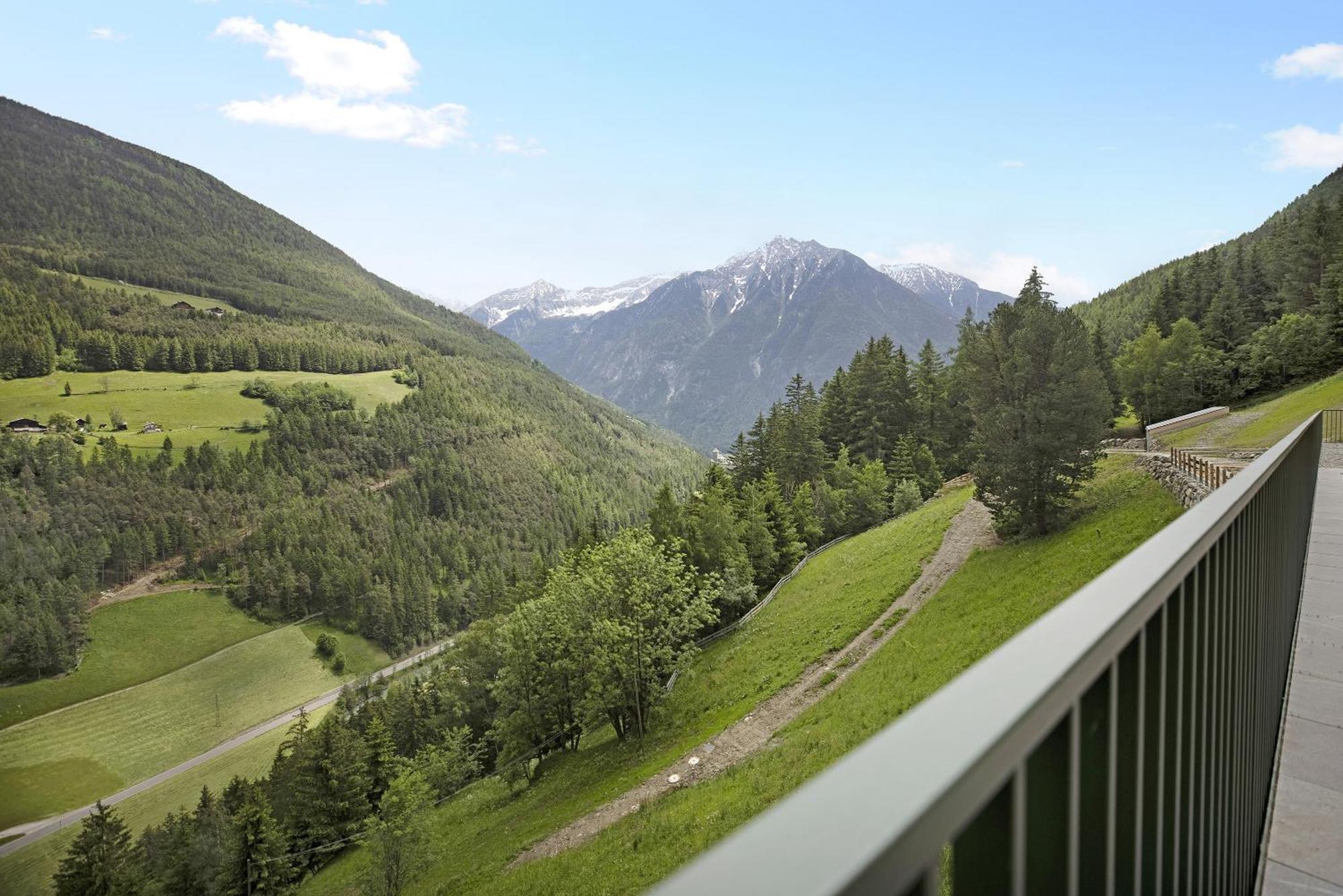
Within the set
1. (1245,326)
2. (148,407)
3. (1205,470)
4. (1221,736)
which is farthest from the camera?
(148,407)

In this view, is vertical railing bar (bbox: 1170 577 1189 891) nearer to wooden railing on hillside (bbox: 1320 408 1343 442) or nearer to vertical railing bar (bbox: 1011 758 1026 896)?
vertical railing bar (bbox: 1011 758 1026 896)

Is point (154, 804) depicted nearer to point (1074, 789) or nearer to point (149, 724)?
point (149, 724)

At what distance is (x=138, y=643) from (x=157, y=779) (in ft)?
129

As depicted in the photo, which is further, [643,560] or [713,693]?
A: [713,693]

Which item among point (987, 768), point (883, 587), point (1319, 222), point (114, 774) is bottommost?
point (114, 774)

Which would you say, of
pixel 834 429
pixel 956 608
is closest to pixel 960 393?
pixel 834 429

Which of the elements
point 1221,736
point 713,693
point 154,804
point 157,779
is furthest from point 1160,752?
point 157,779

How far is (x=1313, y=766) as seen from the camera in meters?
3.82

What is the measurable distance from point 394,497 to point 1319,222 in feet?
592

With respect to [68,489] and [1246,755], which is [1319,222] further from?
[68,489]

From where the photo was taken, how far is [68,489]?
160125 mm

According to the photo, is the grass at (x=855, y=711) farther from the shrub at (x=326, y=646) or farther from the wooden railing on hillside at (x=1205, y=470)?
the shrub at (x=326, y=646)

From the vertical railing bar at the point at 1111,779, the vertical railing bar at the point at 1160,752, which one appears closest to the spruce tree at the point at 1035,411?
the vertical railing bar at the point at 1160,752

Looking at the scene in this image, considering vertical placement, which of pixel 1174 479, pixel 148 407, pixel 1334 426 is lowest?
pixel 1174 479
